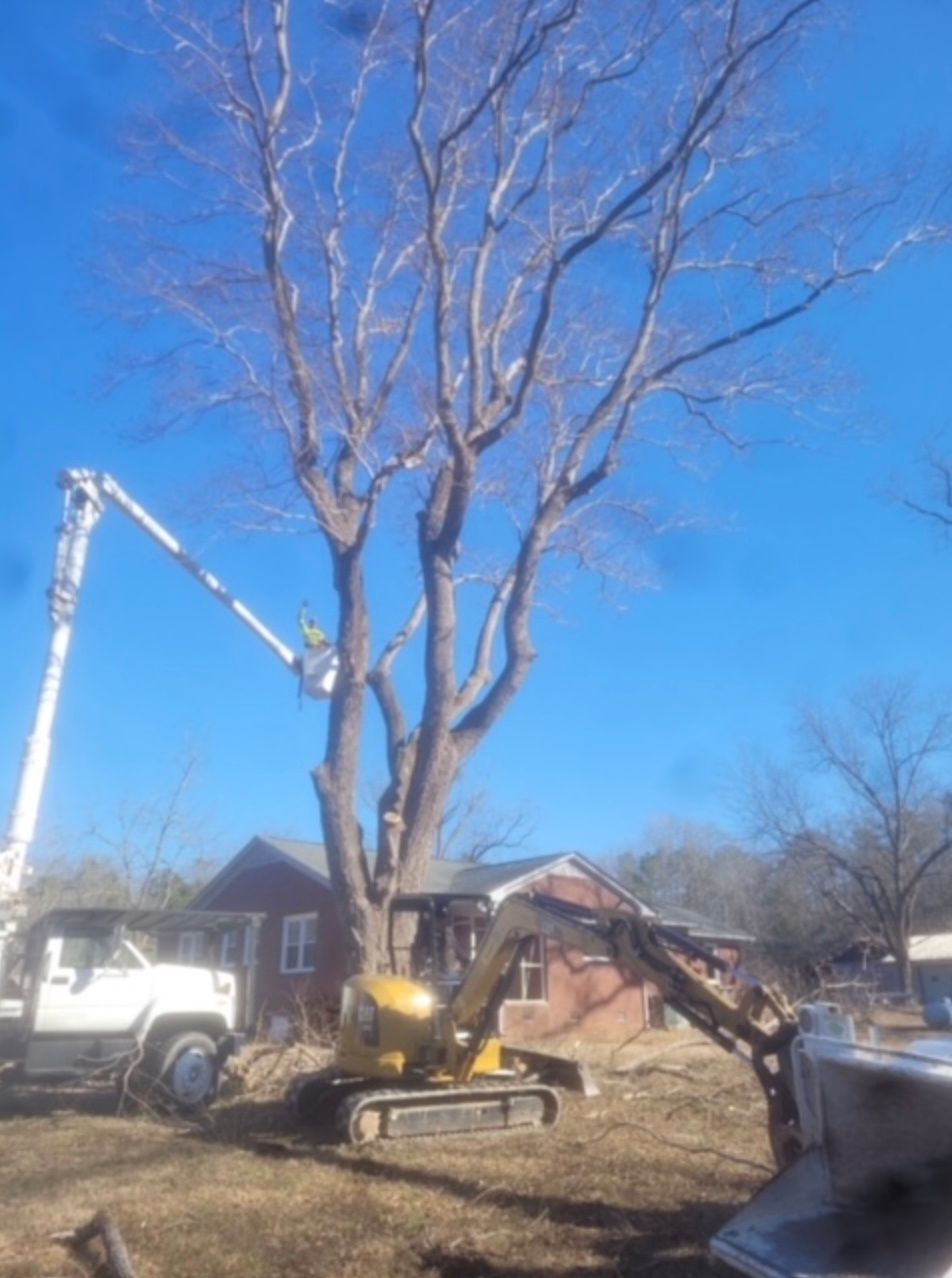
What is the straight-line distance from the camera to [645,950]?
798cm

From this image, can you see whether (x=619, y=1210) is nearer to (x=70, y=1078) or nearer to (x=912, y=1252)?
(x=912, y=1252)

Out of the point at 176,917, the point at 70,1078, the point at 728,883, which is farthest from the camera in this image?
the point at 728,883

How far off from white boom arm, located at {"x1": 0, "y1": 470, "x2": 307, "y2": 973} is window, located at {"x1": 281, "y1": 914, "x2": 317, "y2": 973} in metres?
13.4

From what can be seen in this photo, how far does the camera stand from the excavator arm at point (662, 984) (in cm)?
652

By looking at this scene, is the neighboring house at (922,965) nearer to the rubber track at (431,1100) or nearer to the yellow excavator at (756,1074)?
the rubber track at (431,1100)

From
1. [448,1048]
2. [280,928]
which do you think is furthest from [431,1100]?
[280,928]

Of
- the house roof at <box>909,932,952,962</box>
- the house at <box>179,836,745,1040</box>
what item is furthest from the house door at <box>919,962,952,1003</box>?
the house at <box>179,836,745,1040</box>

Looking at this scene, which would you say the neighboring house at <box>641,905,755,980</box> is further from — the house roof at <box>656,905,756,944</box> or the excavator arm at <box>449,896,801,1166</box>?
the excavator arm at <box>449,896,801,1166</box>

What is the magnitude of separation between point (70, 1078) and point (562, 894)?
1675 centimetres

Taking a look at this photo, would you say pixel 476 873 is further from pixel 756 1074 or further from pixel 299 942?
pixel 756 1074

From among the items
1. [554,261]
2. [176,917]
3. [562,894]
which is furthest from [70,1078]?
[562,894]

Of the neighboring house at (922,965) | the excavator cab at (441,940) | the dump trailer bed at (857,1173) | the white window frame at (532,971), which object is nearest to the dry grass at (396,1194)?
the dump trailer bed at (857,1173)

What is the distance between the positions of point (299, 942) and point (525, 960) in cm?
550

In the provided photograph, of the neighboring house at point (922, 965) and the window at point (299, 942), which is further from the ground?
the neighboring house at point (922, 965)
